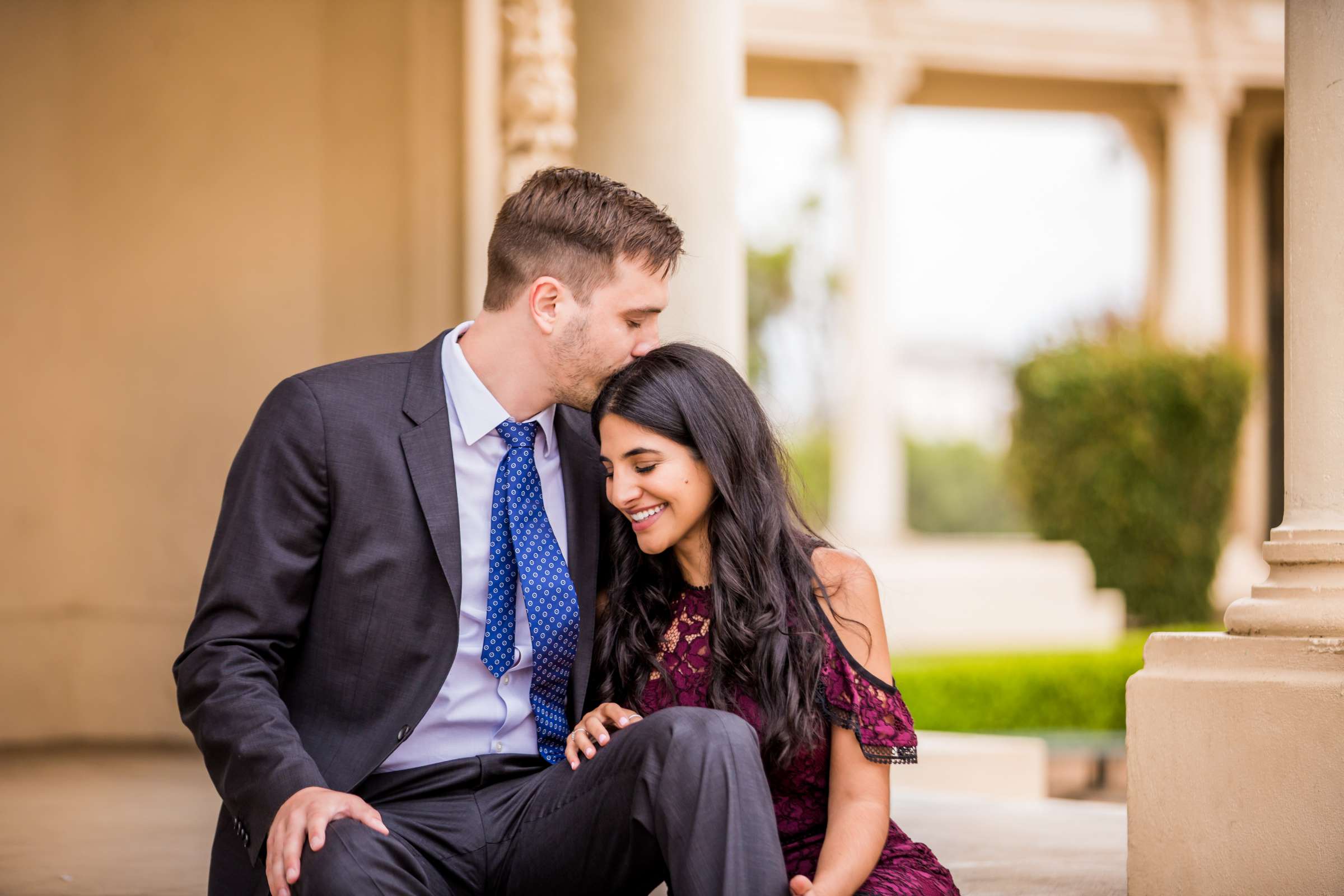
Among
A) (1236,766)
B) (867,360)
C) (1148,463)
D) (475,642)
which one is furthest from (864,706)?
(867,360)

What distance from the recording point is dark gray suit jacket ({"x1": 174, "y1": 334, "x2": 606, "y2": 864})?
2.99 m

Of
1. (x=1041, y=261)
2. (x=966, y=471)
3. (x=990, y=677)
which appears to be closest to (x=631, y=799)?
(x=990, y=677)

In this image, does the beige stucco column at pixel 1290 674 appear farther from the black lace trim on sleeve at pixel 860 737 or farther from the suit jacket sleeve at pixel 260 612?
the suit jacket sleeve at pixel 260 612

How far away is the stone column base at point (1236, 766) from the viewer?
344 cm

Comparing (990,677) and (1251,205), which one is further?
(1251,205)

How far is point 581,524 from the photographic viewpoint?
3402mm

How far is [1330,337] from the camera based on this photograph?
3705 mm

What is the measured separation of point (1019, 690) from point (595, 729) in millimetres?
8173

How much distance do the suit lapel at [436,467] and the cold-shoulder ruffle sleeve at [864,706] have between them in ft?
2.72

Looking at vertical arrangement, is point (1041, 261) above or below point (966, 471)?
above

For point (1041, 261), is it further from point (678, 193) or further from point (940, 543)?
point (678, 193)

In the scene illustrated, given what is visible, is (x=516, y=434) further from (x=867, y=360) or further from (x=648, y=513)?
(x=867, y=360)

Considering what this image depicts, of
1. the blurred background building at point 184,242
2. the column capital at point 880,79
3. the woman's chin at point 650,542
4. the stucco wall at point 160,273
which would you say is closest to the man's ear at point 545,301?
the woman's chin at point 650,542

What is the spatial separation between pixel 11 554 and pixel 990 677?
265 inches
